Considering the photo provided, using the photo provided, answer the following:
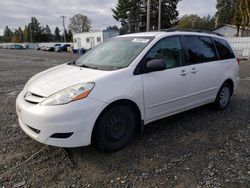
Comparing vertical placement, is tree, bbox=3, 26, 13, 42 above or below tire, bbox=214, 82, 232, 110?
above

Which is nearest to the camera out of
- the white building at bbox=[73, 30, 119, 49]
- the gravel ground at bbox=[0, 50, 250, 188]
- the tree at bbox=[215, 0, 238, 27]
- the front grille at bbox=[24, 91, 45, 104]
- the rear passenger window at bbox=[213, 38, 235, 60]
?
the gravel ground at bbox=[0, 50, 250, 188]

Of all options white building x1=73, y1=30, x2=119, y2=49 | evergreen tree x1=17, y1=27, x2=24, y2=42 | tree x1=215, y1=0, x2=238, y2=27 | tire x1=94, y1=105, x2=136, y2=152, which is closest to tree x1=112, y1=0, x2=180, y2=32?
white building x1=73, y1=30, x2=119, y2=49

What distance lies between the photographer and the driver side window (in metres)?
3.44

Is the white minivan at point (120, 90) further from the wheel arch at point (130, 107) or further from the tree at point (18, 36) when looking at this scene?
the tree at point (18, 36)

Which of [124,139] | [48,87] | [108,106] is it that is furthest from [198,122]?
[48,87]

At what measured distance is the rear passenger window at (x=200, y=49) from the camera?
3.95 metres

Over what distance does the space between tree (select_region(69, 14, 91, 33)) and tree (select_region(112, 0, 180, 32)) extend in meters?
24.6

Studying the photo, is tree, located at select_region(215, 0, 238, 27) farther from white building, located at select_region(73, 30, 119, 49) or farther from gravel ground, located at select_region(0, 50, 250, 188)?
gravel ground, located at select_region(0, 50, 250, 188)

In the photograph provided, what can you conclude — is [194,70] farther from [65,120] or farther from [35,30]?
[35,30]

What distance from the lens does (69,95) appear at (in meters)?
2.62

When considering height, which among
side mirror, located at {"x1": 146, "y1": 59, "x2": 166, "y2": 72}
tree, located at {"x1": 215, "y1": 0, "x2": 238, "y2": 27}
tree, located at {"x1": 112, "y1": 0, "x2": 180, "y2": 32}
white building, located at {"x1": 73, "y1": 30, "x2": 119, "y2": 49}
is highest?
tree, located at {"x1": 215, "y1": 0, "x2": 238, "y2": 27}

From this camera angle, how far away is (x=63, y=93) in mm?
2648

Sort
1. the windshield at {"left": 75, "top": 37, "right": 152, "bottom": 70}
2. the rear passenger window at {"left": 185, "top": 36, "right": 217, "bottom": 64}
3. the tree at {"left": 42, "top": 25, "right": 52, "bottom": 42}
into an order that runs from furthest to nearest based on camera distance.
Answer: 1. the tree at {"left": 42, "top": 25, "right": 52, "bottom": 42}
2. the rear passenger window at {"left": 185, "top": 36, "right": 217, "bottom": 64}
3. the windshield at {"left": 75, "top": 37, "right": 152, "bottom": 70}

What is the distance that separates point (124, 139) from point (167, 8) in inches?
1797
